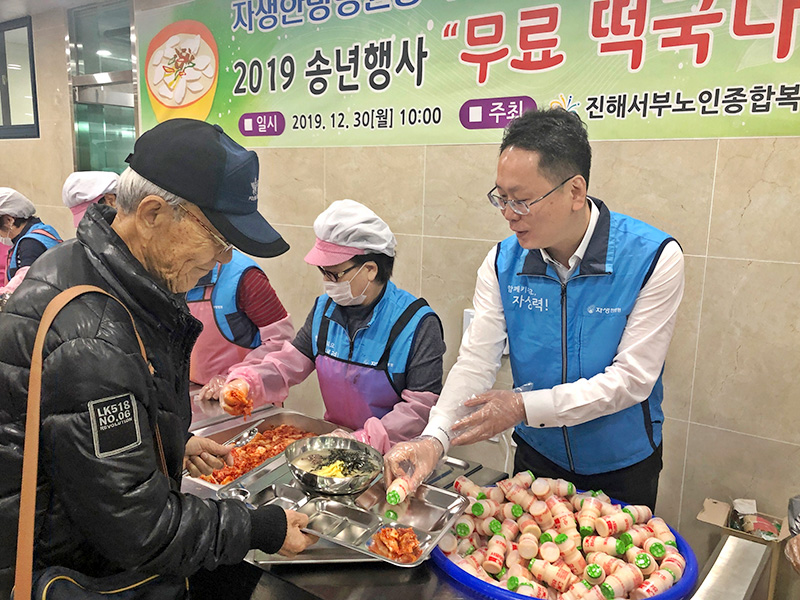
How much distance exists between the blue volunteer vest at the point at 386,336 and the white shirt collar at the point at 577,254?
1.88ft

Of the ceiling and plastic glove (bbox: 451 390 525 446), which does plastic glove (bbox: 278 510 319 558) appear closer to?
plastic glove (bbox: 451 390 525 446)

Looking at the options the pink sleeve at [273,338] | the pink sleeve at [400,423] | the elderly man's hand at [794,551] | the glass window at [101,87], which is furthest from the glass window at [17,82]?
the elderly man's hand at [794,551]

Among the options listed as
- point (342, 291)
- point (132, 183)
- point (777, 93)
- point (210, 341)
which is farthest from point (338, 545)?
point (777, 93)

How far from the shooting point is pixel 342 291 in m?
2.40

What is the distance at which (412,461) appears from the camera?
5.75 feet

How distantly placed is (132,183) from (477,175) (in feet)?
8.10

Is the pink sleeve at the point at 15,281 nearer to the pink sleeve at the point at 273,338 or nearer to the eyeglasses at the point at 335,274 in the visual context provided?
the pink sleeve at the point at 273,338

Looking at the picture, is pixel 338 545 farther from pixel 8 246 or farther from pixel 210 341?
pixel 8 246

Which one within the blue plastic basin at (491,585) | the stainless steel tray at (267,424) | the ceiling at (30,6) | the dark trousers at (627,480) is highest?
the ceiling at (30,6)

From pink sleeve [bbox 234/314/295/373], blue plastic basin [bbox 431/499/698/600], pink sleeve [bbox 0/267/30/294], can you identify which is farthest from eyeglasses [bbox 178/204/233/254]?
pink sleeve [bbox 0/267/30/294]

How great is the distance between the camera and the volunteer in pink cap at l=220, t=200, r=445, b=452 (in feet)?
7.77

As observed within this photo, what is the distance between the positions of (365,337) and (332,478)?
35.2 inches

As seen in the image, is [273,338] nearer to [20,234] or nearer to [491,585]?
[491,585]

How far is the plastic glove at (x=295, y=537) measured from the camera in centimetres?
140
